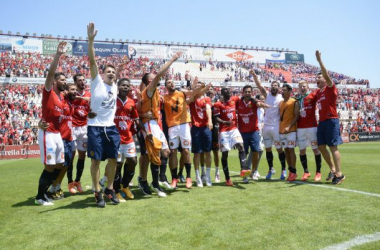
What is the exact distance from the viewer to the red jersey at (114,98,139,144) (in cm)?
628

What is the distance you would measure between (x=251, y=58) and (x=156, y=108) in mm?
60377

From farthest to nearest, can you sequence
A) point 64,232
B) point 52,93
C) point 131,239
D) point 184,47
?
point 184,47
point 52,93
point 64,232
point 131,239

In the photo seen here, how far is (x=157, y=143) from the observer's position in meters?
6.26

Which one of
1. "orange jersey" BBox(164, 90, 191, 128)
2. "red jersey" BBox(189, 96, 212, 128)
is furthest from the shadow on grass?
"red jersey" BBox(189, 96, 212, 128)

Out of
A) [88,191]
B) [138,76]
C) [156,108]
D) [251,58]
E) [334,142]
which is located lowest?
[88,191]

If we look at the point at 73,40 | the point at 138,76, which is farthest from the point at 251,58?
the point at 73,40

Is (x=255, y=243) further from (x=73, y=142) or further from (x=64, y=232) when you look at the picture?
(x=73, y=142)

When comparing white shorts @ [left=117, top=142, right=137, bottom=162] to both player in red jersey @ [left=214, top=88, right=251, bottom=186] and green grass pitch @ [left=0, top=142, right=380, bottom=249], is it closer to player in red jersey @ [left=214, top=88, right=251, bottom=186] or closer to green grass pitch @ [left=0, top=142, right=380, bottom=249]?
green grass pitch @ [left=0, top=142, right=380, bottom=249]

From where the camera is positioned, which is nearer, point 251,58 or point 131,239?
point 131,239

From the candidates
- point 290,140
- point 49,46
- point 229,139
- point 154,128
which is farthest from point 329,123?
point 49,46

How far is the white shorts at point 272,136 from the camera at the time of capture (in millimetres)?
8445

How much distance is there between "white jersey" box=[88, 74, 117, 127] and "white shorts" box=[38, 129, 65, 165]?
924 millimetres

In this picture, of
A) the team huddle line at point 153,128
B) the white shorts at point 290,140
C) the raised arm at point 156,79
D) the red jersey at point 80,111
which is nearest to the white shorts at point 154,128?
the team huddle line at point 153,128

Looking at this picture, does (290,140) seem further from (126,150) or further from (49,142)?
(49,142)
